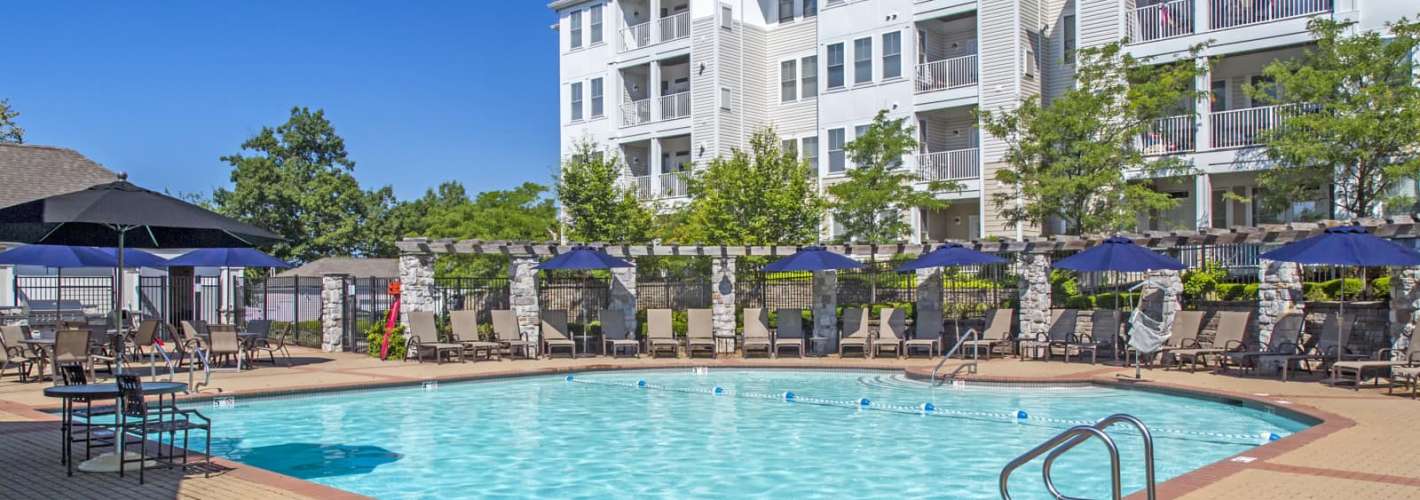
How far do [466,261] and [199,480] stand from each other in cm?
2806

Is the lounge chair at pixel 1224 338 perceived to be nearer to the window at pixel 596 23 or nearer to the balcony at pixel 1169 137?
the balcony at pixel 1169 137

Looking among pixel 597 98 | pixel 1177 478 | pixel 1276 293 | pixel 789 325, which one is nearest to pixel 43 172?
pixel 597 98

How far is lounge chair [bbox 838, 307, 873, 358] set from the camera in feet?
69.7

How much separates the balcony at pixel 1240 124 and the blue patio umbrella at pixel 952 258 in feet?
26.3

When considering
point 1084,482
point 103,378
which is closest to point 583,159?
point 103,378

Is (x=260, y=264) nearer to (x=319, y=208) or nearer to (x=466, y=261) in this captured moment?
(x=466, y=261)

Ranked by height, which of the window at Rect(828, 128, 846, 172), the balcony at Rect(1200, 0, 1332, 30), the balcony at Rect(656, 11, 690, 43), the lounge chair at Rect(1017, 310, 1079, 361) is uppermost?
the balcony at Rect(656, 11, 690, 43)

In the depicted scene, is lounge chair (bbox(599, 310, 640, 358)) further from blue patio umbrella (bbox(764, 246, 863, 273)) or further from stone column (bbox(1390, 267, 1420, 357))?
stone column (bbox(1390, 267, 1420, 357))

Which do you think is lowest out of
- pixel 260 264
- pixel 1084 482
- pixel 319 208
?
pixel 1084 482

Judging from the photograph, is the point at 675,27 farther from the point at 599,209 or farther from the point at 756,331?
the point at 756,331

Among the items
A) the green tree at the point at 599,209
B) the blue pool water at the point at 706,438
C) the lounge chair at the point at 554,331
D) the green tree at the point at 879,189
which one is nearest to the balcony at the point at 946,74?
the green tree at the point at 879,189

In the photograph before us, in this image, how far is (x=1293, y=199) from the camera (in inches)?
904

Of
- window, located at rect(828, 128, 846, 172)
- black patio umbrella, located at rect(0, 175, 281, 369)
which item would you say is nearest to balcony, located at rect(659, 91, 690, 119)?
window, located at rect(828, 128, 846, 172)

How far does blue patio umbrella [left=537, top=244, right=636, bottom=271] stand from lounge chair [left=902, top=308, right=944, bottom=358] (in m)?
5.56
